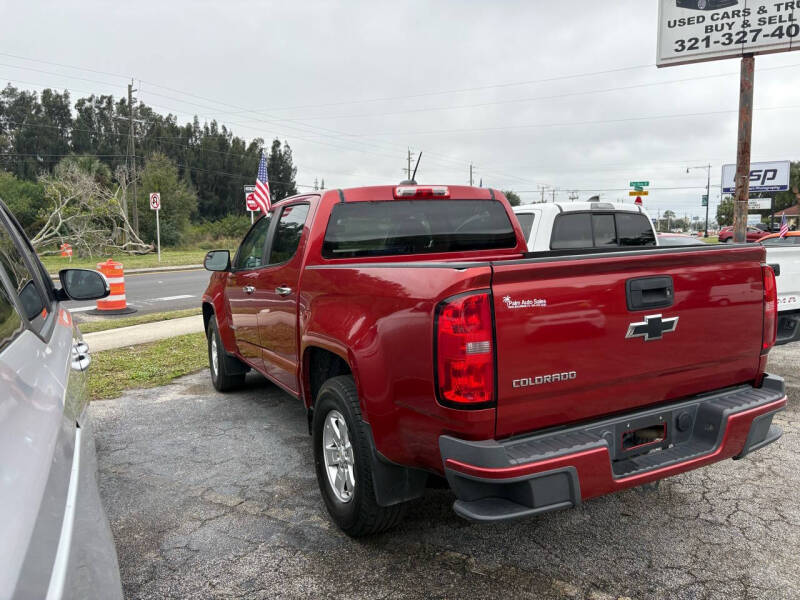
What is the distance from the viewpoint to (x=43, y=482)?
3.71 ft

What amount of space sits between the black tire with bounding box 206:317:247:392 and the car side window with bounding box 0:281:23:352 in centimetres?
399

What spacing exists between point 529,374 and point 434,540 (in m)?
1.31

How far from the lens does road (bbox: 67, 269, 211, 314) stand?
13.4 meters

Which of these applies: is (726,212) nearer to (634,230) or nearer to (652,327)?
(634,230)

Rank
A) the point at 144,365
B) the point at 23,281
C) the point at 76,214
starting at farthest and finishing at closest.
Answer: the point at 76,214
the point at 144,365
the point at 23,281

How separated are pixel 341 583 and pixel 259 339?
238 cm

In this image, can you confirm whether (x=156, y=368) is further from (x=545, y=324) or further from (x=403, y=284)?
(x=545, y=324)

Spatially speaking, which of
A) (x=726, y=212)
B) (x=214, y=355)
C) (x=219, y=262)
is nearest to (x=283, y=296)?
(x=219, y=262)

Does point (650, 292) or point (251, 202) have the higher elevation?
point (251, 202)

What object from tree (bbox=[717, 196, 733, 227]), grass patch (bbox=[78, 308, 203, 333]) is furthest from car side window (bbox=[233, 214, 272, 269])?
tree (bbox=[717, 196, 733, 227])

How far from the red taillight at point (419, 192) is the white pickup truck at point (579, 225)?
11.5 feet

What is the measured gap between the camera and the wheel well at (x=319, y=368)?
3553mm

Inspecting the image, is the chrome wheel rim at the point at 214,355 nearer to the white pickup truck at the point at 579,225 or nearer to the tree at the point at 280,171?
the white pickup truck at the point at 579,225

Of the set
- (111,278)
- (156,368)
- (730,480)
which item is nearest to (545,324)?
(730,480)
